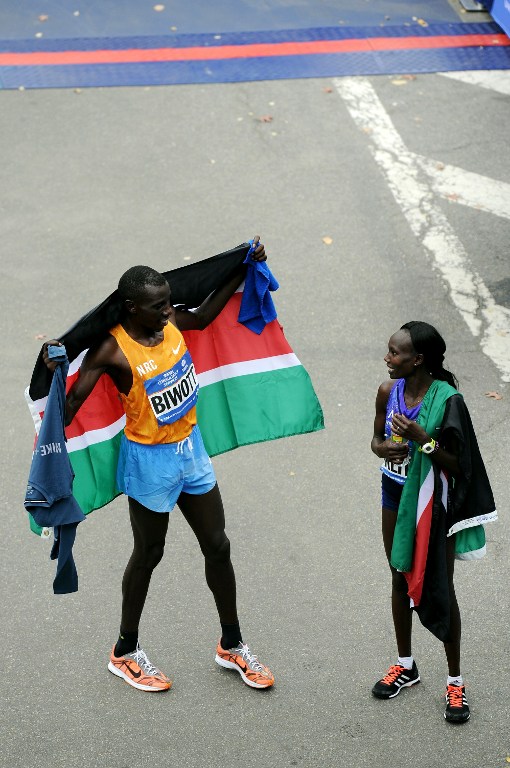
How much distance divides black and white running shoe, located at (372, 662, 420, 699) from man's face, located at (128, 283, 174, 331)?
2188 millimetres

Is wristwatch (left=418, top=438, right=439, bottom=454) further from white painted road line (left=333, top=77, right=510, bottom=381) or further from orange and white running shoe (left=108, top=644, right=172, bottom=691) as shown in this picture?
white painted road line (left=333, top=77, right=510, bottom=381)

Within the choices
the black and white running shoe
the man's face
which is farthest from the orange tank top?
the black and white running shoe

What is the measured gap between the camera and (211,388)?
5.81m

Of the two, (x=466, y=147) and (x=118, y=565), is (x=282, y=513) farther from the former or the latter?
(x=466, y=147)

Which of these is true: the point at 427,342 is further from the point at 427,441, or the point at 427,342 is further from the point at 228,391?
the point at 228,391

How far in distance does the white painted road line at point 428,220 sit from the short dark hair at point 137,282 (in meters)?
4.04

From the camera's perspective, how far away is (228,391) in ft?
19.2

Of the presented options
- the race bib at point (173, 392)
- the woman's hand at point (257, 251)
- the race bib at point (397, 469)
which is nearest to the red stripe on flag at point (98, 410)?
the race bib at point (173, 392)

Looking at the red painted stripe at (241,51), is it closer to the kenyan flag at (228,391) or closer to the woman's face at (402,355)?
the kenyan flag at (228,391)

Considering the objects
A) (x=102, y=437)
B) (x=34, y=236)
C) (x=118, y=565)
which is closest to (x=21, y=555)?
(x=118, y=565)

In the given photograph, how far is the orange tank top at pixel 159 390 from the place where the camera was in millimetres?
4914

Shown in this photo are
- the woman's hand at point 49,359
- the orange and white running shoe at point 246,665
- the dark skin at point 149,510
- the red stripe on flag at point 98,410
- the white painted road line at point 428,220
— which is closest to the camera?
the woman's hand at point 49,359

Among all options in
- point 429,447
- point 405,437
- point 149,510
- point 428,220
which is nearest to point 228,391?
point 149,510

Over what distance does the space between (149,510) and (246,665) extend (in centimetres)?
108
